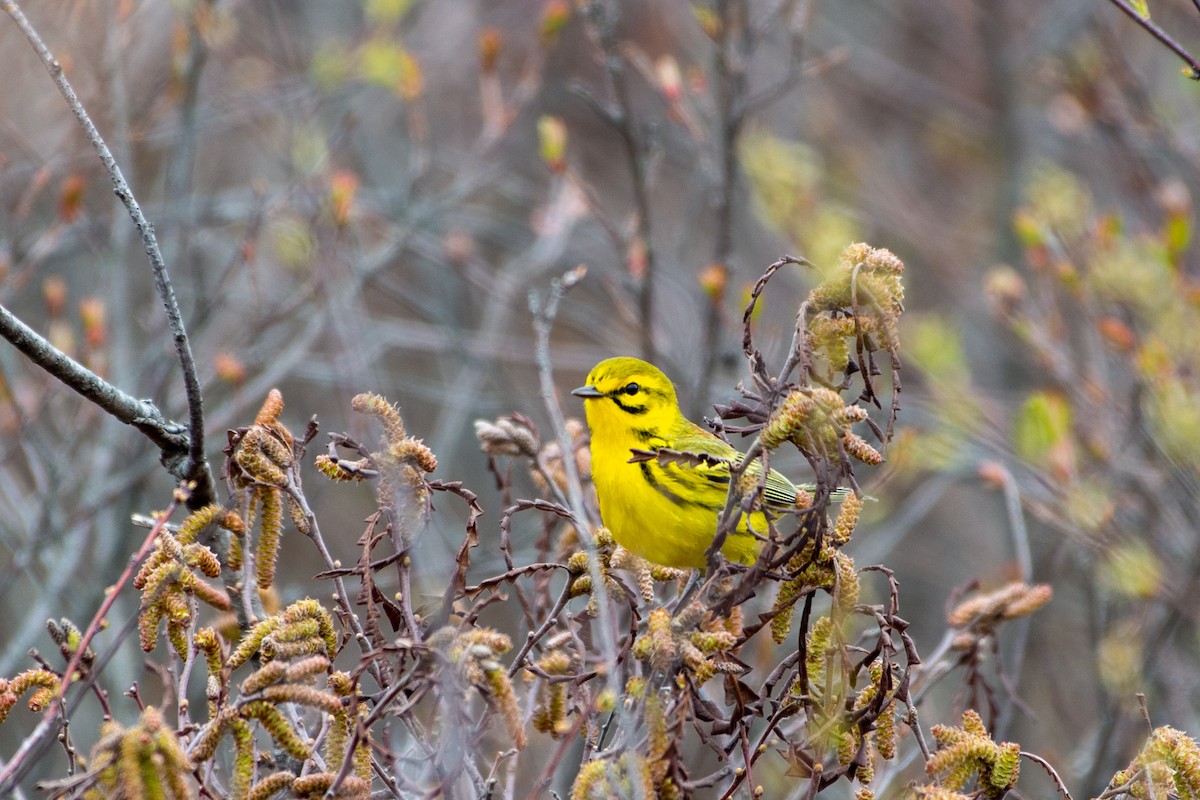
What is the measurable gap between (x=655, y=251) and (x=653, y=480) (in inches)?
129

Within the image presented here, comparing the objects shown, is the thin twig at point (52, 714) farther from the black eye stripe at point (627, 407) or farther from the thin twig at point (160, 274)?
the black eye stripe at point (627, 407)

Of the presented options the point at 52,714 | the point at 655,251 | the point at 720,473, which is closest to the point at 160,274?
the point at 52,714

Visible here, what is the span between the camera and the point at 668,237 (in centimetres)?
957

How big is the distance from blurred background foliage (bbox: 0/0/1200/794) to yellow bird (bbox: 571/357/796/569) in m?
0.61

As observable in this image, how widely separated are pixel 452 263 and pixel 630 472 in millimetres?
2894

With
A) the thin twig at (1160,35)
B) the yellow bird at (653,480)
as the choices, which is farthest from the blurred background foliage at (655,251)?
the thin twig at (1160,35)

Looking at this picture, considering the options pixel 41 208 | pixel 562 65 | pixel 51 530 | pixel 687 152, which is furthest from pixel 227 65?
pixel 562 65

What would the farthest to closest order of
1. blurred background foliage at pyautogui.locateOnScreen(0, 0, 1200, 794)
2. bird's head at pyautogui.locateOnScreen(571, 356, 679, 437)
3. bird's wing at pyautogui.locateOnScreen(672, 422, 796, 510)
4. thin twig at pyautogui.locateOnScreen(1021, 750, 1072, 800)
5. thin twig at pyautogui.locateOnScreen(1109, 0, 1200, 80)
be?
blurred background foliage at pyautogui.locateOnScreen(0, 0, 1200, 794) → bird's head at pyautogui.locateOnScreen(571, 356, 679, 437) → bird's wing at pyautogui.locateOnScreen(672, 422, 796, 510) → thin twig at pyautogui.locateOnScreen(1109, 0, 1200, 80) → thin twig at pyautogui.locateOnScreen(1021, 750, 1072, 800)

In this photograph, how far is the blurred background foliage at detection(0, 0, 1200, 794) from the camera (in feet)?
17.3

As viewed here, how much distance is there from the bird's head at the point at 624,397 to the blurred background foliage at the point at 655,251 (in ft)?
2.69

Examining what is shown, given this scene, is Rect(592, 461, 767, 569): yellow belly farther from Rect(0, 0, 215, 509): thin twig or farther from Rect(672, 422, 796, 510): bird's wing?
Rect(0, 0, 215, 509): thin twig

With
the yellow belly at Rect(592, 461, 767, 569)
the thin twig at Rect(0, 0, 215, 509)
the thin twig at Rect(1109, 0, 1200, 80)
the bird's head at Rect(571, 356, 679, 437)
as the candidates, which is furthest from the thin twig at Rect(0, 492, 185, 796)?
the bird's head at Rect(571, 356, 679, 437)

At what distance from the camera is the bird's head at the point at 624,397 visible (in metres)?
4.29

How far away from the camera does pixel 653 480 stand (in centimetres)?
382
